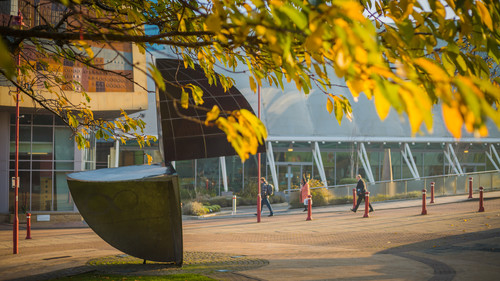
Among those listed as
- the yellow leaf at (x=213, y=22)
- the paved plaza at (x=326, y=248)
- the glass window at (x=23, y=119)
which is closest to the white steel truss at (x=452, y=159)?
the paved plaza at (x=326, y=248)

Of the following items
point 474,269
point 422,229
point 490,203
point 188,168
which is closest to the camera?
point 474,269

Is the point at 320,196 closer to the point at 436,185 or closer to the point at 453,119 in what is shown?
the point at 436,185

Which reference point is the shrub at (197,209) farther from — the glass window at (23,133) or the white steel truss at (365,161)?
the white steel truss at (365,161)

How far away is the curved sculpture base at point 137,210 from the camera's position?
32.1 ft

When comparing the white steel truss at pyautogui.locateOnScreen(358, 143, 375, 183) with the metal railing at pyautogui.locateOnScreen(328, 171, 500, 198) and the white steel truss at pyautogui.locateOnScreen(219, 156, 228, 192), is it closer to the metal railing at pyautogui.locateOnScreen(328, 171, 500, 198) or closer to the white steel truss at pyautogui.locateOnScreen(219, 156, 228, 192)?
the metal railing at pyautogui.locateOnScreen(328, 171, 500, 198)

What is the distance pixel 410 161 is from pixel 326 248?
30998 mm

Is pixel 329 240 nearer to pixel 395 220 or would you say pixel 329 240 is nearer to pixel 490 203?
pixel 395 220

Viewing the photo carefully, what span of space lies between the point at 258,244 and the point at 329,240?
211cm

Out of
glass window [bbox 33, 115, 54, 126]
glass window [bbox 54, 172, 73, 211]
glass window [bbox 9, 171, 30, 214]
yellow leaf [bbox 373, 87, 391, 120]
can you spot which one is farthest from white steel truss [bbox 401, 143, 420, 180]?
yellow leaf [bbox 373, 87, 391, 120]

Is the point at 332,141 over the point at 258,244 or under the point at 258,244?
over

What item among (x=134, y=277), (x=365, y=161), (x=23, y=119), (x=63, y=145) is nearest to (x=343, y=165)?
(x=365, y=161)

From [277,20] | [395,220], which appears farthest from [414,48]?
[395,220]

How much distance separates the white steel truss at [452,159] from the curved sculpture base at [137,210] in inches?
1363

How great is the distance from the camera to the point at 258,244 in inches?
589
